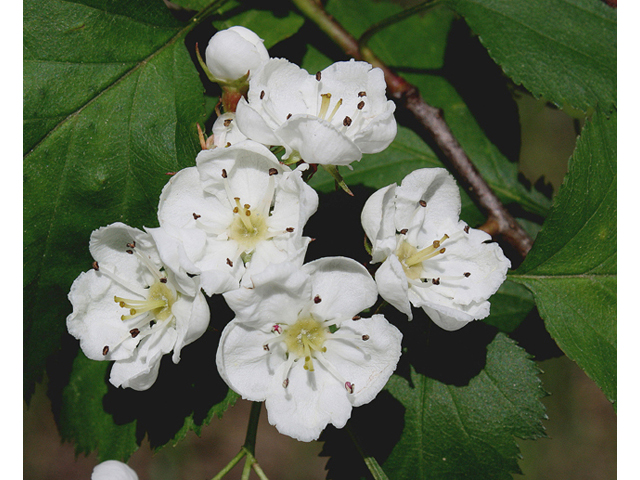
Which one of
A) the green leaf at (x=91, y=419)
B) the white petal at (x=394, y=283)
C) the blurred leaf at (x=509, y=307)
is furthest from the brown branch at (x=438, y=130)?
the green leaf at (x=91, y=419)

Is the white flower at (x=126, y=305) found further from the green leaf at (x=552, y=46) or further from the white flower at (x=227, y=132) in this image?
the green leaf at (x=552, y=46)

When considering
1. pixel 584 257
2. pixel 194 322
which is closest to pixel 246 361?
pixel 194 322

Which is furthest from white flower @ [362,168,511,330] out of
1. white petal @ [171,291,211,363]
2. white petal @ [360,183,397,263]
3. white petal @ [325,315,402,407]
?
white petal @ [171,291,211,363]

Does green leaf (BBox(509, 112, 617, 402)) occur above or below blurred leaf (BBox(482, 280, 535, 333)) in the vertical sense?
above

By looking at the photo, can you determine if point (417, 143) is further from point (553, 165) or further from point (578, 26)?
point (553, 165)

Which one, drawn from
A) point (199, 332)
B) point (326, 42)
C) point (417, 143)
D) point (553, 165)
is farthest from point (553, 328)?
point (553, 165)

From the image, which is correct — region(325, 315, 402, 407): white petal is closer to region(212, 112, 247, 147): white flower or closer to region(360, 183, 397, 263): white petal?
region(360, 183, 397, 263): white petal

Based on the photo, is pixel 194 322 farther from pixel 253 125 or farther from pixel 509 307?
pixel 509 307
